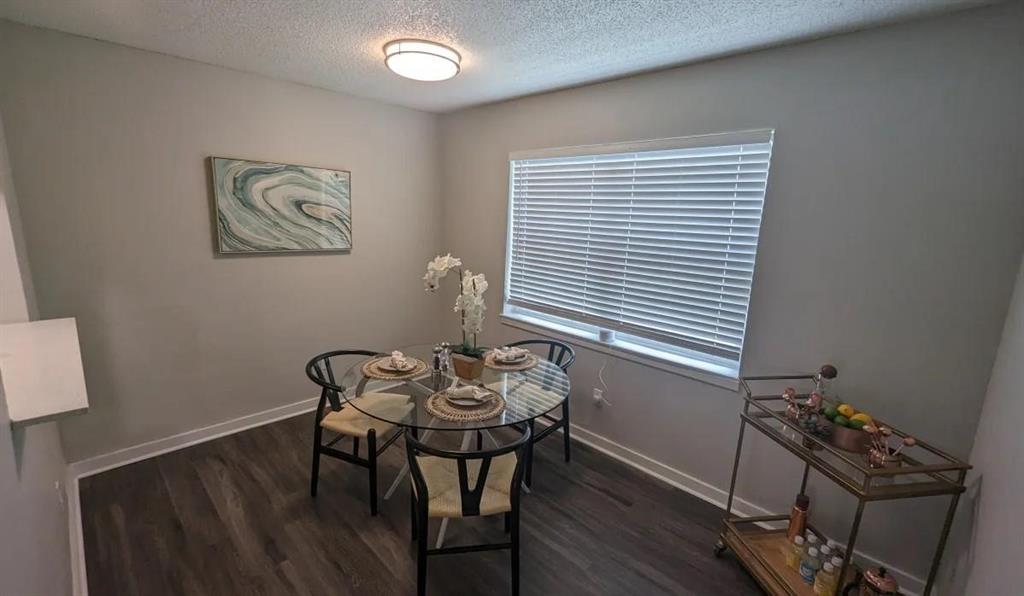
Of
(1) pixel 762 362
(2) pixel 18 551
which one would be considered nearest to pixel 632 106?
(1) pixel 762 362

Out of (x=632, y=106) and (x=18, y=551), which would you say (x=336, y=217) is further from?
(x=18, y=551)

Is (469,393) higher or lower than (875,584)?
higher

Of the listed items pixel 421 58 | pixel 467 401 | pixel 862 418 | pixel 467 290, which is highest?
pixel 421 58

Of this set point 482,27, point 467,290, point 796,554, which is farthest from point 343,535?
point 482,27

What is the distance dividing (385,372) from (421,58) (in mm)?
1615

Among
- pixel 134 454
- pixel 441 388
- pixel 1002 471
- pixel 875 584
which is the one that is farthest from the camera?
pixel 134 454

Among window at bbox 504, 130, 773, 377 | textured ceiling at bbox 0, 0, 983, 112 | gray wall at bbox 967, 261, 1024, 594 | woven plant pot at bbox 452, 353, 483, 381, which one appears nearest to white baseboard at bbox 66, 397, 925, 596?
gray wall at bbox 967, 261, 1024, 594

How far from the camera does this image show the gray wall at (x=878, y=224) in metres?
1.55

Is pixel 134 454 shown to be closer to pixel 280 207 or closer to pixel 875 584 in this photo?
pixel 280 207

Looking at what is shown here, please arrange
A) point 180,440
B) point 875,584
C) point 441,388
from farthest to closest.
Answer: point 180,440 → point 441,388 → point 875,584

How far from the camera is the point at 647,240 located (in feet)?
8.27

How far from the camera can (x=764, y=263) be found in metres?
2.10

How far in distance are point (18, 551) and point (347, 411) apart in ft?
4.75

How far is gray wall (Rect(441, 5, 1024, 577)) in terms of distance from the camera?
1.55m
